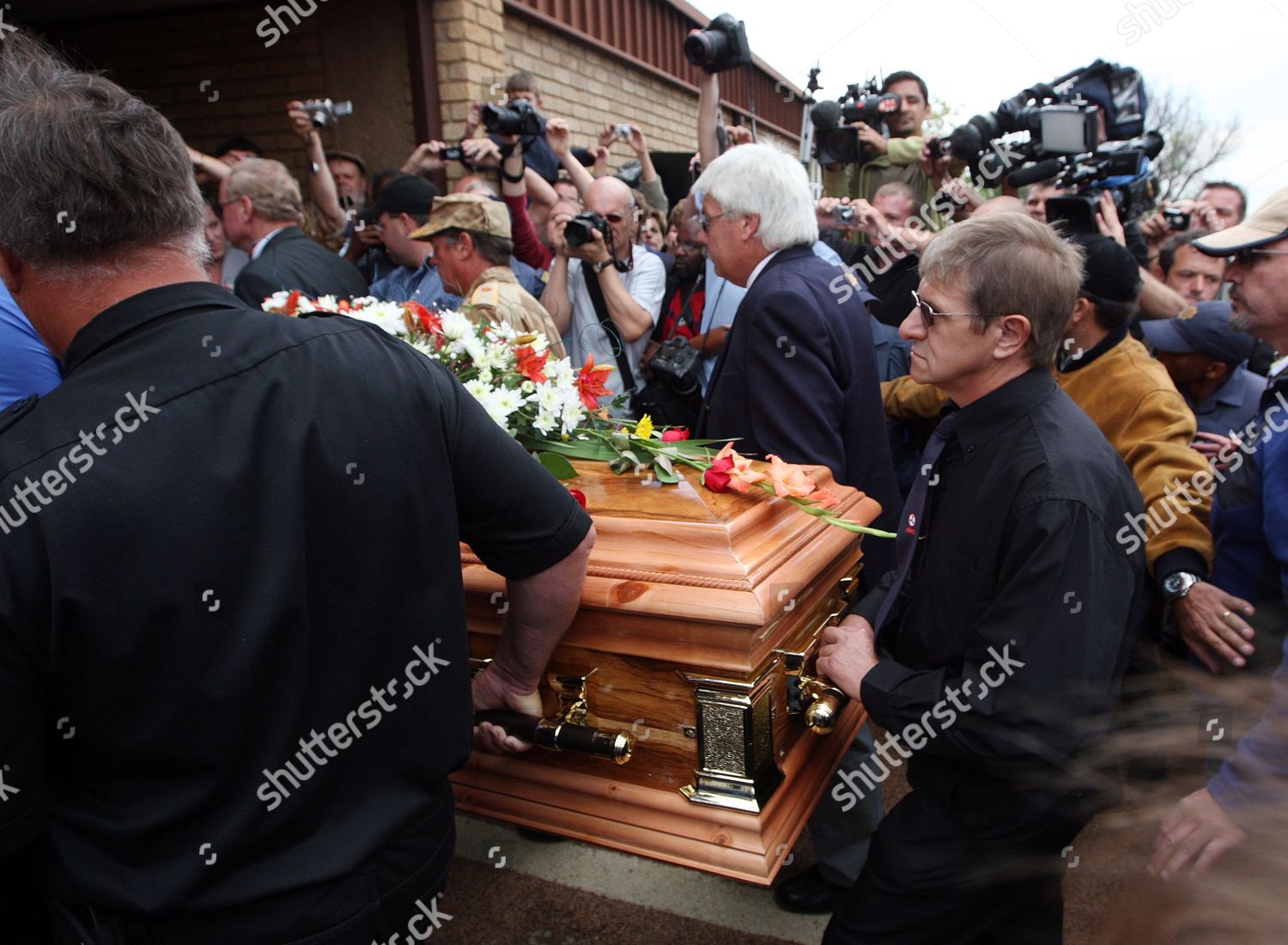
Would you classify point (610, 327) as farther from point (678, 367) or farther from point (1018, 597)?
point (1018, 597)

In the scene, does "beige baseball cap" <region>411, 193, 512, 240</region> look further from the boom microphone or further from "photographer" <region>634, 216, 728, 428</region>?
the boom microphone

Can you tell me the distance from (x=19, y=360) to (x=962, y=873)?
182 centimetres

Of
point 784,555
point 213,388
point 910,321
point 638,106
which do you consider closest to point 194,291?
point 213,388

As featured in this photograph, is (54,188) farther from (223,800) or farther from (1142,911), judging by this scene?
(1142,911)

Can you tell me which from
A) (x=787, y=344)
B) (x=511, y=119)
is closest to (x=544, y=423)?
(x=787, y=344)

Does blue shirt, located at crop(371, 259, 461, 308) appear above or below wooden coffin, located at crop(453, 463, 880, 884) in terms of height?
above

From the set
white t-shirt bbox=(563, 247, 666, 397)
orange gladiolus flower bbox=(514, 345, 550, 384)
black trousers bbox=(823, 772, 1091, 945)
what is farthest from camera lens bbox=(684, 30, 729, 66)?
black trousers bbox=(823, 772, 1091, 945)

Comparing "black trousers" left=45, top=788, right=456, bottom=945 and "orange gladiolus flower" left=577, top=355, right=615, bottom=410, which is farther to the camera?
"orange gladiolus flower" left=577, top=355, right=615, bottom=410

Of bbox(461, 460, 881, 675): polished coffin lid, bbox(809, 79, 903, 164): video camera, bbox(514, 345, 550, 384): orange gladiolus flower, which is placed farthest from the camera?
bbox(809, 79, 903, 164): video camera

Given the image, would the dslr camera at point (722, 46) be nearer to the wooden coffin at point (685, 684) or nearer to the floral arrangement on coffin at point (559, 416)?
the floral arrangement on coffin at point (559, 416)

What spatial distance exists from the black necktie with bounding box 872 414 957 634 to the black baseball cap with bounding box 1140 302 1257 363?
1.52 m

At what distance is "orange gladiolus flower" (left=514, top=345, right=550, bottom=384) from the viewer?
2074 mm

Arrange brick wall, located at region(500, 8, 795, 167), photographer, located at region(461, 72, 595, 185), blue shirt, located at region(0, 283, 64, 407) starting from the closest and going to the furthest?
1. blue shirt, located at region(0, 283, 64, 407)
2. photographer, located at region(461, 72, 595, 185)
3. brick wall, located at region(500, 8, 795, 167)

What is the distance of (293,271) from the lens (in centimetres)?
320
